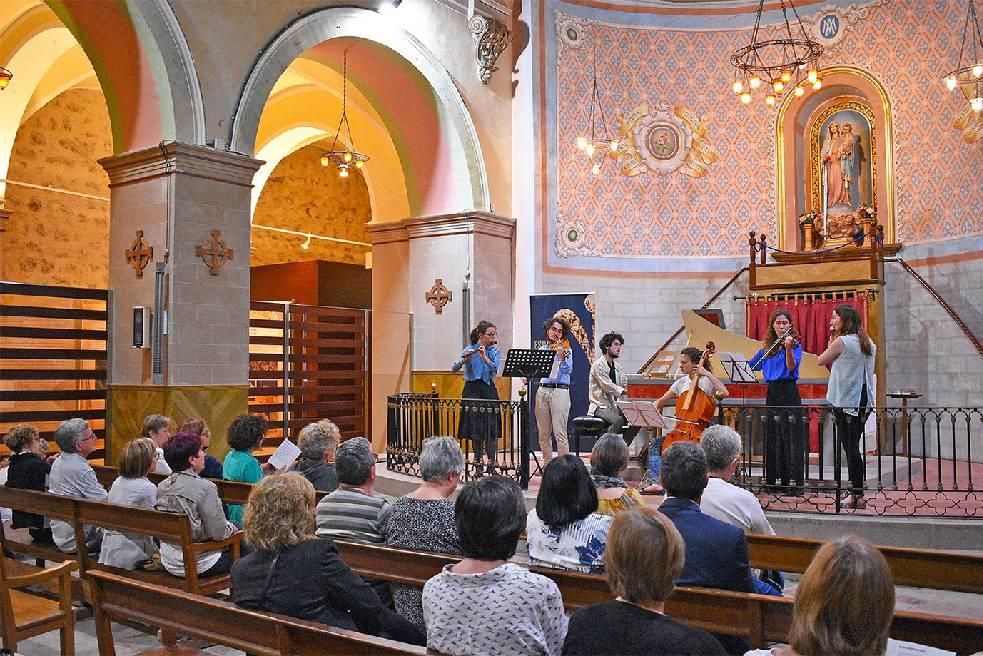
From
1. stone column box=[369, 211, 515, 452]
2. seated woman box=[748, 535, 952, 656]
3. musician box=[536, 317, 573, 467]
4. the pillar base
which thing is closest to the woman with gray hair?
seated woman box=[748, 535, 952, 656]

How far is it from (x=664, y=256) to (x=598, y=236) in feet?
3.59

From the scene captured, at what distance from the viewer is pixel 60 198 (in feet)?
46.2

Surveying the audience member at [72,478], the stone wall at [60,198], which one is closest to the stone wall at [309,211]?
the stone wall at [60,198]

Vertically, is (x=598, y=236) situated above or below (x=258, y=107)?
below

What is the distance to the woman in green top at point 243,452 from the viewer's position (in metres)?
5.70

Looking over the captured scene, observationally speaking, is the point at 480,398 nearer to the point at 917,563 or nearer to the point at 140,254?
the point at 140,254

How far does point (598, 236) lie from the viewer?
13477mm

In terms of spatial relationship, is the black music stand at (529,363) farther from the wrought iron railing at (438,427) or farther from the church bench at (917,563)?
the church bench at (917,563)

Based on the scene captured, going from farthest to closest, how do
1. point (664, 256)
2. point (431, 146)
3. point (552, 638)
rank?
point (664, 256) < point (431, 146) < point (552, 638)

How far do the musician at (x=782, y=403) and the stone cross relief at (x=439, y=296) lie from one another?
5.55 meters

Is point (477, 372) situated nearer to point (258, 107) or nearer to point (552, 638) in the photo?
point (258, 107)

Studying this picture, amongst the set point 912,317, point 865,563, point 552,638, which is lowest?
point 552,638

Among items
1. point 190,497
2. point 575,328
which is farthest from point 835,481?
point 575,328

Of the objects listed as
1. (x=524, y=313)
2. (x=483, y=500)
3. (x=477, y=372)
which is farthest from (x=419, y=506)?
(x=524, y=313)
